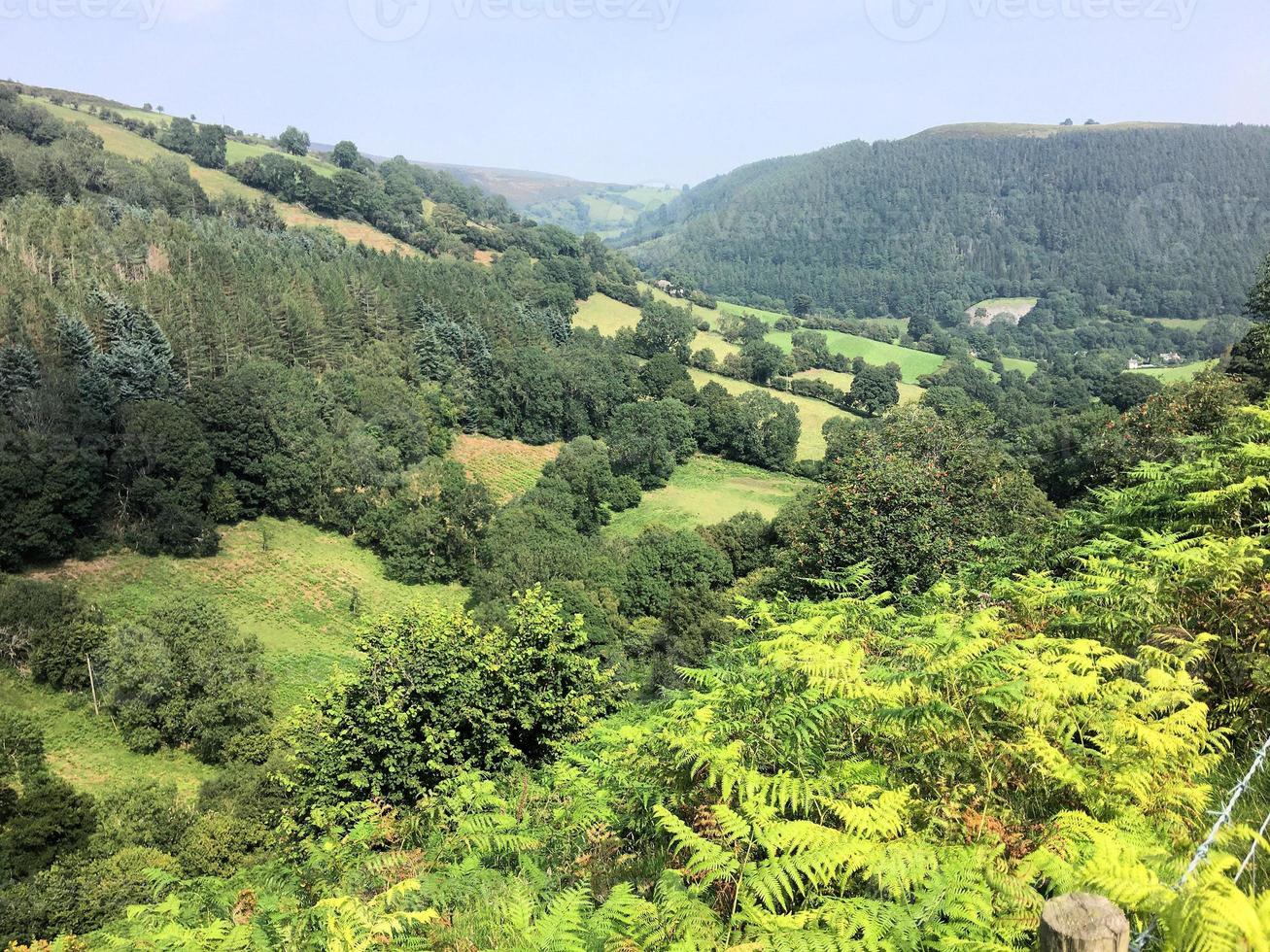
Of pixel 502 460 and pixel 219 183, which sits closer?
pixel 502 460

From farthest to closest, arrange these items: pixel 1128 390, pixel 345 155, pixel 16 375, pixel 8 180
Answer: pixel 345 155, pixel 8 180, pixel 1128 390, pixel 16 375

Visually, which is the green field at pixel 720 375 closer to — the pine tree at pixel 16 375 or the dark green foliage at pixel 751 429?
the dark green foliage at pixel 751 429

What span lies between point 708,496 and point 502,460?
22.0 meters

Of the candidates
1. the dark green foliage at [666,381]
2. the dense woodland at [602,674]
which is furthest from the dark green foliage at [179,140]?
the dark green foliage at [666,381]

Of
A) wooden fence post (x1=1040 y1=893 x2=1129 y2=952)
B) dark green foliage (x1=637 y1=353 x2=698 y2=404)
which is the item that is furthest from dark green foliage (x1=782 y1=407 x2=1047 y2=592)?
dark green foliage (x1=637 y1=353 x2=698 y2=404)

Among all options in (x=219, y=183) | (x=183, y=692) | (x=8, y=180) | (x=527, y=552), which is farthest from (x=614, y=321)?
(x=183, y=692)

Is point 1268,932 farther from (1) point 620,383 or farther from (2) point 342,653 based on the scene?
(1) point 620,383

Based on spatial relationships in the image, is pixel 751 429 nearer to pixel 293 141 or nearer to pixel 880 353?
pixel 880 353

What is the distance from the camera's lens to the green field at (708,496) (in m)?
67.3

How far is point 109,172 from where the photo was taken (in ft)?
351

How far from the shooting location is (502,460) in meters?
74.3

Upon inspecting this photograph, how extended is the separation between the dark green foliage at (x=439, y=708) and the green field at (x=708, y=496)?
4334 cm

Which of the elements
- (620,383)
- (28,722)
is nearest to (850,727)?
(28,722)

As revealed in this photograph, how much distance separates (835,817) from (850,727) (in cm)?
120
